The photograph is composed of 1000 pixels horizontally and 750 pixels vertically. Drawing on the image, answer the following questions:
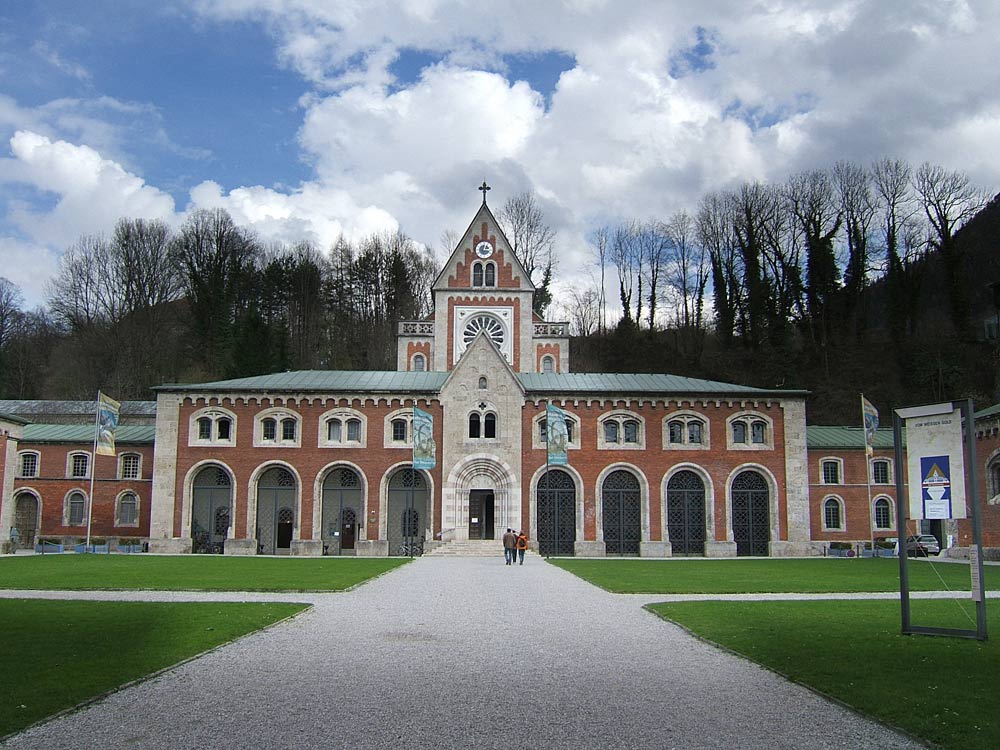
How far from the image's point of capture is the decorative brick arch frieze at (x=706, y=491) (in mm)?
43344

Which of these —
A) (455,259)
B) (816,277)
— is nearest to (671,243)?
(816,277)

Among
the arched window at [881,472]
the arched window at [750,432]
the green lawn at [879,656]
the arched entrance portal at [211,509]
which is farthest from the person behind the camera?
the arched window at [881,472]

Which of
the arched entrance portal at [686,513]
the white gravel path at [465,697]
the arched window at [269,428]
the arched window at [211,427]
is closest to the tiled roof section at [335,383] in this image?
the arched window at [211,427]

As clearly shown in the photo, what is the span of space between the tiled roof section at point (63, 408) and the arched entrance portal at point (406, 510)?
83.5ft

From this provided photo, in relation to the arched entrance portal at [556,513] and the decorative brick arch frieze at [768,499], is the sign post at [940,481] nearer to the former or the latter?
the arched entrance portal at [556,513]

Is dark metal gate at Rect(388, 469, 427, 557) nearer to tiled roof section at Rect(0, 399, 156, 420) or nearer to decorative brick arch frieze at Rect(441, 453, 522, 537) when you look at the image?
decorative brick arch frieze at Rect(441, 453, 522, 537)

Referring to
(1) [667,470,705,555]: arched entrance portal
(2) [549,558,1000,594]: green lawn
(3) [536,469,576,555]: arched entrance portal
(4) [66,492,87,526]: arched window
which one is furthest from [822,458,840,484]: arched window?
(4) [66,492,87,526]: arched window

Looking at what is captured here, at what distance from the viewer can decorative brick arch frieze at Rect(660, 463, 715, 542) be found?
4334 cm

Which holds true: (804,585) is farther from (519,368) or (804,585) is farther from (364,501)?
(519,368)

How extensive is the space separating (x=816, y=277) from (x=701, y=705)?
6878 centimetres

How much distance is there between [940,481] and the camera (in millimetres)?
14062

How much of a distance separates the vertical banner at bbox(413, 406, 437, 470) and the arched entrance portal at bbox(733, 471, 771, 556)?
15147 millimetres

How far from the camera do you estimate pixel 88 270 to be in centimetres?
7075

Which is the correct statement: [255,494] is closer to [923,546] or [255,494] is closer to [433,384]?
[433,384]
